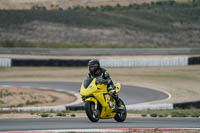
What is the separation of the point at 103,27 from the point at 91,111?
172 ft

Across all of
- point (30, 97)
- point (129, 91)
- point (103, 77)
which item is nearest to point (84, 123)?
point (103, 77)

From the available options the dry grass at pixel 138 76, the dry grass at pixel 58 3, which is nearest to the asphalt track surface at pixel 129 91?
the dry grass at pixel 138 76

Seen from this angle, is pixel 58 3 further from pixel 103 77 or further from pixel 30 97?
pixel 103 77

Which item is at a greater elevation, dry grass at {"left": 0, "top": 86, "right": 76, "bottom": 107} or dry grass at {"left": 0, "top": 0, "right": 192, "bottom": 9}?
dry grass at {"left": 0, "top": 0, "right": 192, "bottom": 9}

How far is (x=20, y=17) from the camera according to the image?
65.4 m

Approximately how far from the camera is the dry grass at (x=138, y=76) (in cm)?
3091

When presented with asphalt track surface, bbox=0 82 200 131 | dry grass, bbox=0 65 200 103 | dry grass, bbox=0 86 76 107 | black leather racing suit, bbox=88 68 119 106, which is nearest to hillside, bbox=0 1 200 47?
dry grass, bbox=0 65 200 103

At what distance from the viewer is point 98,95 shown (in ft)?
40.0

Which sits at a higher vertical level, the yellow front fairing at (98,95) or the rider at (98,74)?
the rider at (98,74)

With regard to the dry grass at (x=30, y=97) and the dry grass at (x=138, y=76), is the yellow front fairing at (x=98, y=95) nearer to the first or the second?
the dry grass at (x=30, y=97)

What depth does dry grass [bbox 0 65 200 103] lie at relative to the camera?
30906 millimetres

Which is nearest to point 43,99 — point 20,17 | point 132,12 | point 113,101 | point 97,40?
point 113,101

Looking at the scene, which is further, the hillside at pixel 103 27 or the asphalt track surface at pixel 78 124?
the hillside at pixel 103 27

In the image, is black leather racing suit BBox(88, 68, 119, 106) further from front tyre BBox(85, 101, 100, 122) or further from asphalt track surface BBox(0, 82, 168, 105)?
asphalt track surface BBox(0, 82, 168, 105)
